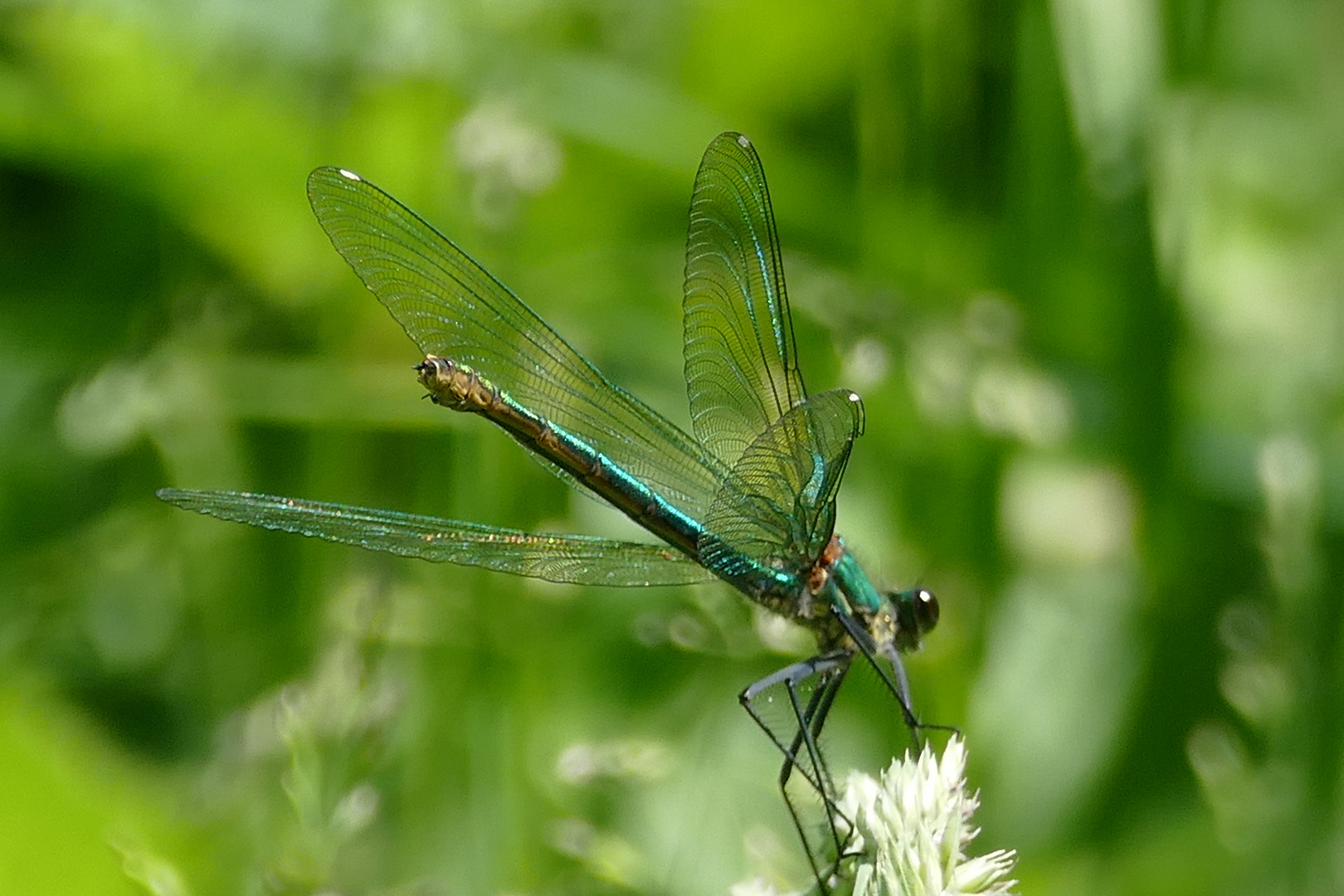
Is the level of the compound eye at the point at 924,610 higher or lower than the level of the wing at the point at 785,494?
lower

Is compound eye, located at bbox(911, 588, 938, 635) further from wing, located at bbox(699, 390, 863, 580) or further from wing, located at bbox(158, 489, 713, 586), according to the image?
wing, located at bbox(158, 489, 713, 586)

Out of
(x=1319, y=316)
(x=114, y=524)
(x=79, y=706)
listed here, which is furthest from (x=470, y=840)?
(x=1319, y=316)

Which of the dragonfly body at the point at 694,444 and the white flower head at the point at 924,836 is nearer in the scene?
the white flower head at the point at 924,836

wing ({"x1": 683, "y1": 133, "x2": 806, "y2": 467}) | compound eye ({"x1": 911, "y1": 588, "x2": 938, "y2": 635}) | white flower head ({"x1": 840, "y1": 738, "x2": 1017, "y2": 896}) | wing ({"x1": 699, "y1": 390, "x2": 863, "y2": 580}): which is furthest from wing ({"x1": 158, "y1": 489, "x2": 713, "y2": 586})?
white flower head ({"x1": 840, "y1": 738, "x2": 1017, "y2": 896})

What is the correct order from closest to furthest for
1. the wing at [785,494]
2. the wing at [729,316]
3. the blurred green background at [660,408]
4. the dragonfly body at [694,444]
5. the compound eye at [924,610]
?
the wing at [785,494], the dragonfly body at [694,444], the compound eye at [924,610], the wing at [729,316], the blurred green background at [660,408]

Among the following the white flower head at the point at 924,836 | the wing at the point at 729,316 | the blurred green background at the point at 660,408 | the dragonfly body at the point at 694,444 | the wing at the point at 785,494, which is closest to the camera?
the white flower head at the point at 924,836

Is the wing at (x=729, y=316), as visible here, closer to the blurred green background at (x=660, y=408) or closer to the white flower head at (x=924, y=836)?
the blurred green background at (x=660, y=408)

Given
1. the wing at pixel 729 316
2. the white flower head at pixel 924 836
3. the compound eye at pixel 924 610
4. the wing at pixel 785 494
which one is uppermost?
the wing at pixel 729 316

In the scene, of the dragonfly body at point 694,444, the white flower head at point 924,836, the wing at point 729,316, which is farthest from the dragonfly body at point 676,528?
the white flower head at point 924,836
